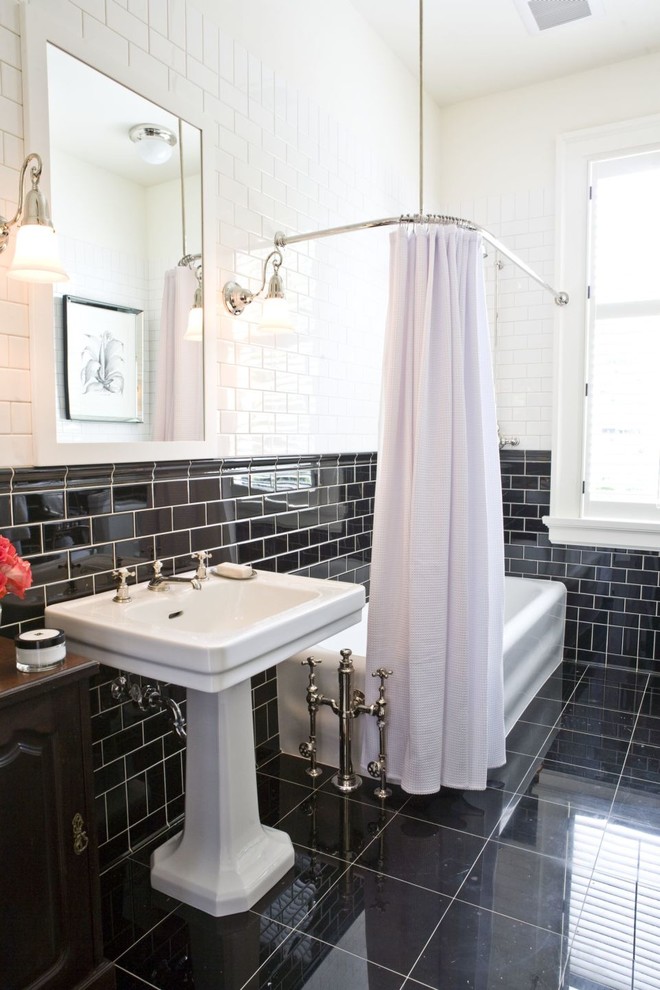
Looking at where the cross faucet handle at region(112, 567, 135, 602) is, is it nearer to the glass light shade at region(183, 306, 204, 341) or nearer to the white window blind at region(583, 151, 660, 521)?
the glass light shade at region(183, 306, 204, 341)

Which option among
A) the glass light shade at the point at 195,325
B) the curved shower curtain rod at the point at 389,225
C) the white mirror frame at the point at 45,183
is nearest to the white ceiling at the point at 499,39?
the curved shower curtain rod at the point at 389,225

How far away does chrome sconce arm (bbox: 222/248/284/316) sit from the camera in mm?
2277

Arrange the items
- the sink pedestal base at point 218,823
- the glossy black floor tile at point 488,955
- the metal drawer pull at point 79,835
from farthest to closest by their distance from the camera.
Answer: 1. the sink pedestal base at point 218,823
2. the glossy black floor tile at point 488,955
3. the metal drawer pull at point 79,835

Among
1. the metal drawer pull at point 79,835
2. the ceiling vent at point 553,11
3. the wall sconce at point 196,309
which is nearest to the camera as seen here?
the metal drawer pull at point 79,835

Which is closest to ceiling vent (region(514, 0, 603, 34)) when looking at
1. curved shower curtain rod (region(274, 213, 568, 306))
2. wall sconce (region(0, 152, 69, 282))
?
curved shower curtain rod (region(274, 213, 568, 306))

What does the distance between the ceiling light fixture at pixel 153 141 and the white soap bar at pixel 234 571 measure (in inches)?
48.1

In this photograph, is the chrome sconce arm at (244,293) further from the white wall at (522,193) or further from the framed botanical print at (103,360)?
the white wall at (522,193)

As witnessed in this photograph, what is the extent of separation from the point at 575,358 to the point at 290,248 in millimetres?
1828

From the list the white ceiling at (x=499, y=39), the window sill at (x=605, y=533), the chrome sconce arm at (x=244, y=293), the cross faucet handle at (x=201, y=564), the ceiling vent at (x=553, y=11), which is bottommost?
the window sill at (x=605, y=533)

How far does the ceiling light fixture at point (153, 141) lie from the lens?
1.93 metres

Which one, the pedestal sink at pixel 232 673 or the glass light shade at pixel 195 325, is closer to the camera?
the pedestal sink at pixel 232 673

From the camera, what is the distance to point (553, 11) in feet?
9.99

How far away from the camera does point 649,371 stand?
3525 millimetres

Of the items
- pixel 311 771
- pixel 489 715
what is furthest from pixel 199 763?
pixel 489 715
